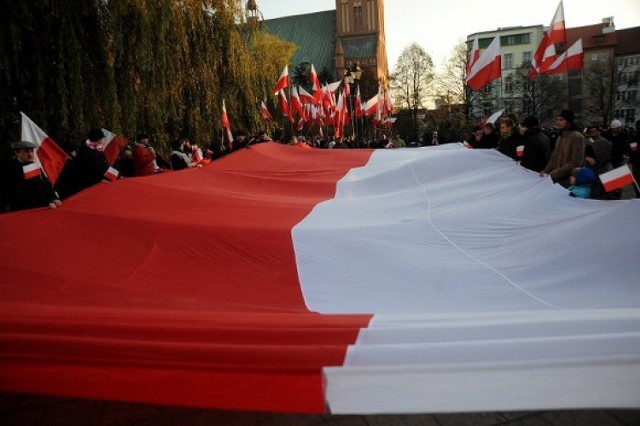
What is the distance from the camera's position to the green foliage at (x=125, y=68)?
7.44 m

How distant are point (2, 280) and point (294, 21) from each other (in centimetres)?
7934

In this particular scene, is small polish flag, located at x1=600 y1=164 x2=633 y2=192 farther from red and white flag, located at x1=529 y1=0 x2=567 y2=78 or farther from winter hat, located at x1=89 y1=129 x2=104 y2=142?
red and white flag, located at x1=529 y1=0 x2=567 y2=78

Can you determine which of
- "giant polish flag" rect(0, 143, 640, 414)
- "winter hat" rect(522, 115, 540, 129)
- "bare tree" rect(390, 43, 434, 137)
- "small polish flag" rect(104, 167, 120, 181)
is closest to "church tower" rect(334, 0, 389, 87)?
"bare tree" rect(390, 43, 434, 137)

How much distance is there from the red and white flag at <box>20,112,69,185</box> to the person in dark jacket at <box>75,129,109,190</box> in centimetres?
123

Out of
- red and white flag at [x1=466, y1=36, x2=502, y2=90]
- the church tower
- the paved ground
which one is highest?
the church tower

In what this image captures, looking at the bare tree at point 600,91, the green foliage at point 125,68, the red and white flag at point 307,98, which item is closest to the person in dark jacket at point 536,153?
the green foliage at point 125,68

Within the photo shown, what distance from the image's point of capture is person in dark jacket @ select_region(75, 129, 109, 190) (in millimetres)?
6309

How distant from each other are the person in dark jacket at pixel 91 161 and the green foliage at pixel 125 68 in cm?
177

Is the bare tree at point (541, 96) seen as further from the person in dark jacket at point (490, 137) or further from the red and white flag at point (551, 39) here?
the person in dark jacket at point (490, 137)

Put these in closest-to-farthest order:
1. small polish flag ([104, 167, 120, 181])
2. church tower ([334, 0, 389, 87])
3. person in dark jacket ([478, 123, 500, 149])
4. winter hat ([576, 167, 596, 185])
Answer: winter hat ([576, 167, 596, 185]) → small polish flag ([104, 167, 120, 181]) → person in dark jacket ([478, 123, 500, 149]) → church tower ([334, 0, 389, 87])

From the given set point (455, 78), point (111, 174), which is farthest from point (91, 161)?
point (455, 78)

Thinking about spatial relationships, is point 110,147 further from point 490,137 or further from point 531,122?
point 490,137

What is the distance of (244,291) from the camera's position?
9.54 ft

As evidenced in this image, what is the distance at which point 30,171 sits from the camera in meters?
4.77
